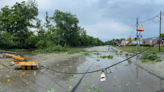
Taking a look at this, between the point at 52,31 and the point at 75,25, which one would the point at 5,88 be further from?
the point at 75,25

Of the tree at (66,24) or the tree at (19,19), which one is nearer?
the tree at (19,19)

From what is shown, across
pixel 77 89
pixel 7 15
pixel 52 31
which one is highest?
pixel 7 15

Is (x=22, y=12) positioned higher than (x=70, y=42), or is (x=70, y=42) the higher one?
(x=22, y=12)

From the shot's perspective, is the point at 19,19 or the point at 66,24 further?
the point at 66,24

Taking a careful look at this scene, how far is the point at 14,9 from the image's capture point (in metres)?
34.3

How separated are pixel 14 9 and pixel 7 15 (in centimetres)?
238

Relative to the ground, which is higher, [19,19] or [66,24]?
[66,24]

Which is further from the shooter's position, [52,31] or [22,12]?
[52,31]

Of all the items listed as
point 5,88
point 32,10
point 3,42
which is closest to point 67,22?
point 32,10

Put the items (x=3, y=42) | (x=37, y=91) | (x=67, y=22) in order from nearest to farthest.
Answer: (x=37, y=91) < (x=3, y=42) < (x=67, y=22)

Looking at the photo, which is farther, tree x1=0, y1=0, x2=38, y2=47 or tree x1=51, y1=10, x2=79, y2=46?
tree x1=51, y1=10, x2=79, y2=46

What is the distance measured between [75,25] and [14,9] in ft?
132

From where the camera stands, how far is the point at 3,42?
28.0 m

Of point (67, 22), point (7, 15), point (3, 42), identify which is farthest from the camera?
point (67, 22)
